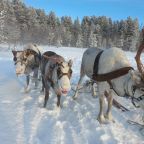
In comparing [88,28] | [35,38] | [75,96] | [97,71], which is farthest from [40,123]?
[88,28]

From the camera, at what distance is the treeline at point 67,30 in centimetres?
7825

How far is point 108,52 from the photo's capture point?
30.5 ft

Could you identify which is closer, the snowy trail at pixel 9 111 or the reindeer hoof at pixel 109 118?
the snowy trail at pixel 9 111

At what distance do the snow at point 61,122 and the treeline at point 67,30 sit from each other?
48825 mm

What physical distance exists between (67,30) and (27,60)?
107245 millimetres

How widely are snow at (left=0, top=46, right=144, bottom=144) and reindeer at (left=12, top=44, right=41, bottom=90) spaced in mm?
1037

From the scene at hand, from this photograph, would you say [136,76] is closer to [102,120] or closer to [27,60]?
[102,120]

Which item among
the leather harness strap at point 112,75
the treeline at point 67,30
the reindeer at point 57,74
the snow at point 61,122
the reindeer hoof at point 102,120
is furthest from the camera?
the treeline at point 67,30

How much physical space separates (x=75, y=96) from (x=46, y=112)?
2.06 m

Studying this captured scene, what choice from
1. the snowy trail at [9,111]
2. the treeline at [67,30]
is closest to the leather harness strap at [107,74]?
the snowy trail at [9,111]

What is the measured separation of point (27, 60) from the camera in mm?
12930

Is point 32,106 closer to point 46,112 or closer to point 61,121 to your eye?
point 46,112

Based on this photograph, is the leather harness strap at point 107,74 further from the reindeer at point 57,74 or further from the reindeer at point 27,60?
the reindeer at point 27,60

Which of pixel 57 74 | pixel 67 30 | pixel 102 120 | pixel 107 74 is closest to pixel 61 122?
pixel 102 120
